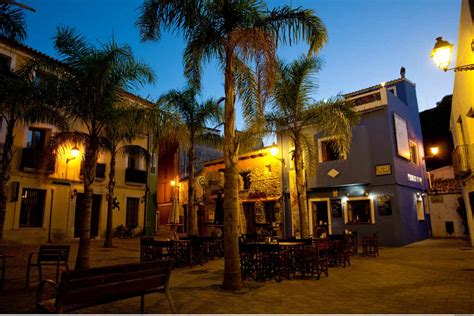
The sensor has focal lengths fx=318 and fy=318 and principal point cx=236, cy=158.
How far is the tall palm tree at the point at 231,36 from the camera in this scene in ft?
20.6

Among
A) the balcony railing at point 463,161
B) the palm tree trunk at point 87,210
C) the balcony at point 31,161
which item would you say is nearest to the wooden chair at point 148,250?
the palm tree trunk at point 87,210

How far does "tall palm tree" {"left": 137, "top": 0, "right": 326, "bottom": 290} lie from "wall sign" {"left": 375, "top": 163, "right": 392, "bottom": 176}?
10084mm

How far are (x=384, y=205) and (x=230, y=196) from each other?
11.6m

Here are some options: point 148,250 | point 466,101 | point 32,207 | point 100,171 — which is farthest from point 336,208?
point 32,207

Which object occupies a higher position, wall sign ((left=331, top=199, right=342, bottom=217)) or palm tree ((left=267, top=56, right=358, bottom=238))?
palm tree ((left=267, top=56, right=358, bottom=238))

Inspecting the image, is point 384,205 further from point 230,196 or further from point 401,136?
point 230,196

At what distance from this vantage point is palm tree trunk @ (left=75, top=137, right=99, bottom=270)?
726cm

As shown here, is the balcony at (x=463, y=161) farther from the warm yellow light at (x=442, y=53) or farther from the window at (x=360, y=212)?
the warm yellow light at (x=442, y=53)

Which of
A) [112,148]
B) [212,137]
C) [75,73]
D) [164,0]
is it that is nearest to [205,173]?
[212,137]

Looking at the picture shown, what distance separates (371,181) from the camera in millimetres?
15727

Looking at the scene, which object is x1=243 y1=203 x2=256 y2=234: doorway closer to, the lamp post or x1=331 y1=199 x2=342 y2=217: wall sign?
the lamp post

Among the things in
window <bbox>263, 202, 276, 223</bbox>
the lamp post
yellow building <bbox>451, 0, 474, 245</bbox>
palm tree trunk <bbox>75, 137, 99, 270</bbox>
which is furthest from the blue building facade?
palm tree trunk <bbox>75, 137, 99, 270</bbox>

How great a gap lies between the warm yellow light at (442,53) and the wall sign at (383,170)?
9267 millimetres

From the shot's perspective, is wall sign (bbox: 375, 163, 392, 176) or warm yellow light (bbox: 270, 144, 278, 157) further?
warm yellow light (bbox: 270, 144, 278, 157)
